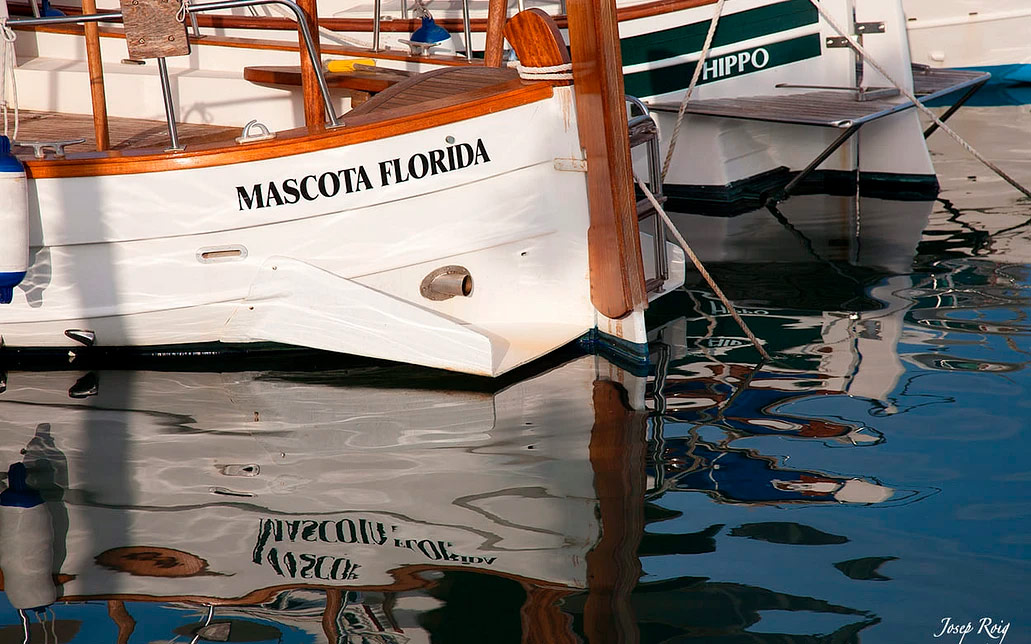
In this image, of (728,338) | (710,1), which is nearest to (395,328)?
(728,338)

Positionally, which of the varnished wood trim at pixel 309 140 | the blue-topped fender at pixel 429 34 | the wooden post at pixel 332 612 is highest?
the blue-topped fender at pixel 429 34

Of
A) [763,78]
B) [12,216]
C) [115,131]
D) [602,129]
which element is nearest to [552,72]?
[602,129]

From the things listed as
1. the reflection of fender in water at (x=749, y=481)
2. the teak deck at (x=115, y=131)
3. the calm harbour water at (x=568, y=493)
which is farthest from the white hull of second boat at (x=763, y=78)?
the reflection of fender in water at (x=749, y=481)

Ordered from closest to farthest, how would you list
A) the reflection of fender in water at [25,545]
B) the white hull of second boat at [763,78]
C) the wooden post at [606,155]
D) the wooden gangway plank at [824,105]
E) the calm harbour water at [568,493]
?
the calm harbour water at [568,493] → the reflection of fender in water at [25,545] → the wooden post at [606,155] → the wooden gangway plank at [824,105] → the white hull of second boat at [763,78]

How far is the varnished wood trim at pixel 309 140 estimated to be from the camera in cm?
520

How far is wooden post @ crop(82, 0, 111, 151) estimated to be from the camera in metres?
5.33

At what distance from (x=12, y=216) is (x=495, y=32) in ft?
9.87

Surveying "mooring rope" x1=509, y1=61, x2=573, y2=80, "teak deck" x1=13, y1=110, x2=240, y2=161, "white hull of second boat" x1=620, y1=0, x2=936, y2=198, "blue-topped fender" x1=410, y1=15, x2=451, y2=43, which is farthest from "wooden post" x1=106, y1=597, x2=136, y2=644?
"white hull of second boat" x1=620, y1=0, x2=936, y2=198

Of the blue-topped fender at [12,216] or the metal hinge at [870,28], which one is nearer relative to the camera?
the blue-topped fender at [12,216]

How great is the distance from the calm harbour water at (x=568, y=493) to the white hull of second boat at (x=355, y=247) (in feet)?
0.86

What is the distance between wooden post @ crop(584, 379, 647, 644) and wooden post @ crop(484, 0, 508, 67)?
2.46m

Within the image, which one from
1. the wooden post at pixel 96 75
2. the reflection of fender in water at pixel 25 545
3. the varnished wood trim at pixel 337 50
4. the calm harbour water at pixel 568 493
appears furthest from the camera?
the varnished wood trim at pixel 337 50

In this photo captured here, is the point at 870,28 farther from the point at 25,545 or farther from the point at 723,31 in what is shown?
the point at 25,545

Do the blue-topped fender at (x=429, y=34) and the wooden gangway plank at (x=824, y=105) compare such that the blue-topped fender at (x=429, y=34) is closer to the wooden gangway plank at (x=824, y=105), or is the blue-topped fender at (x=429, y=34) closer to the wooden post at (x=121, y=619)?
the wooden gangway plank at (x=824, y=105)
